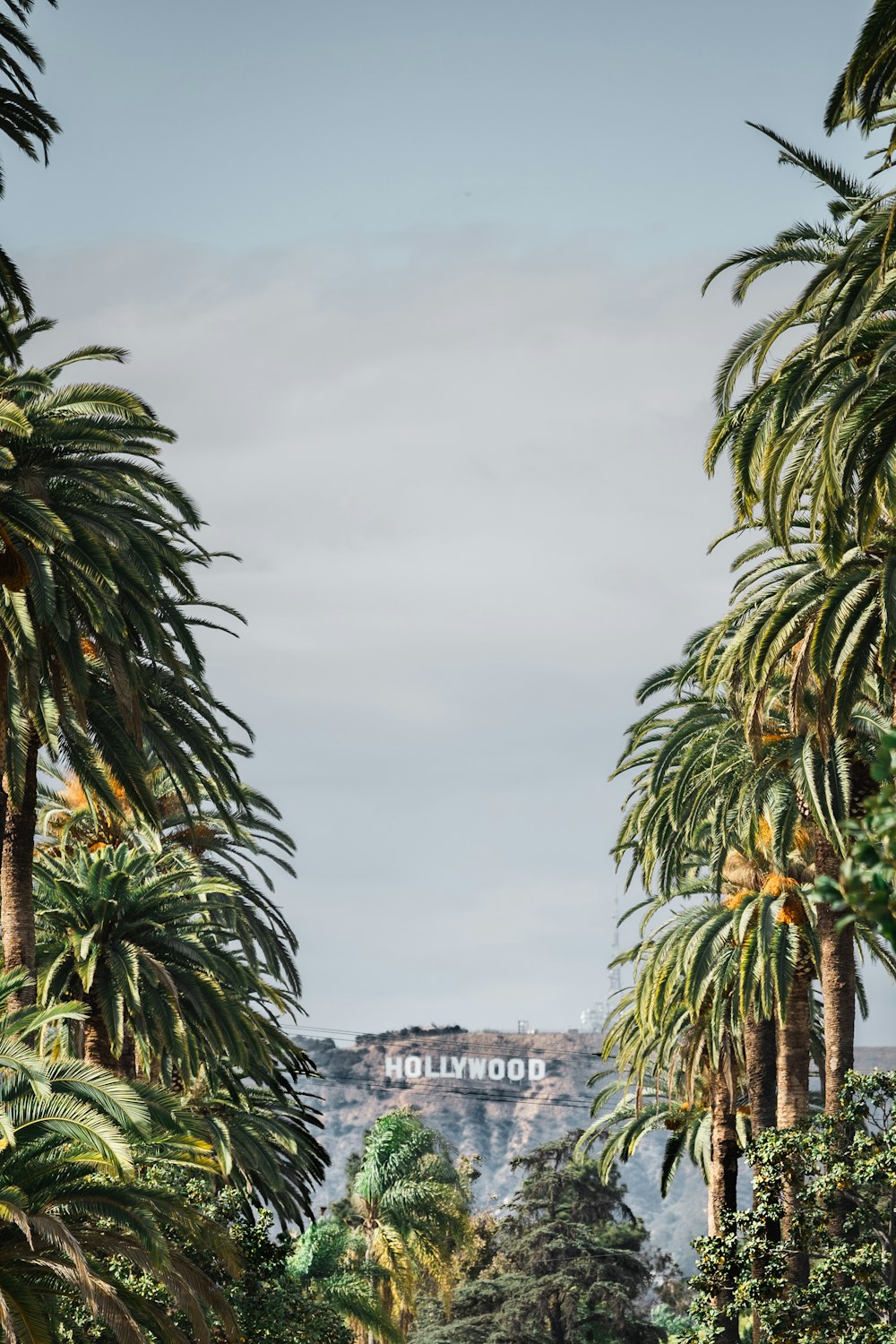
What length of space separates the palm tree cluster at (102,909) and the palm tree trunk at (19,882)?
26mm

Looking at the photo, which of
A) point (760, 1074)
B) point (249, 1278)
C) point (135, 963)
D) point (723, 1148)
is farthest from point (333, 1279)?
point (135, 963)

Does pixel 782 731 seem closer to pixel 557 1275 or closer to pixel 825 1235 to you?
pixel 825 1235

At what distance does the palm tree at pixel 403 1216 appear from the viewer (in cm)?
5731

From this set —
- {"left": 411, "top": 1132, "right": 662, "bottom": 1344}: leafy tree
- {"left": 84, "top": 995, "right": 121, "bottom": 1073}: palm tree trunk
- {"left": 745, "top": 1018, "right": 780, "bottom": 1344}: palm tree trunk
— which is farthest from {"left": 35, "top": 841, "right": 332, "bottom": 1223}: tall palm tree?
{"left": 411, "top": 1132, "right": 662, "bottom": 1344}: leafy tree

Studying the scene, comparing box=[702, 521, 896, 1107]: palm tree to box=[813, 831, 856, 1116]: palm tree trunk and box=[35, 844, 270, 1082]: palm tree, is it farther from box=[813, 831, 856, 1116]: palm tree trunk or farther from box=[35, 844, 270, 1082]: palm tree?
box=[35, 844, 270, 1082]: palm tree

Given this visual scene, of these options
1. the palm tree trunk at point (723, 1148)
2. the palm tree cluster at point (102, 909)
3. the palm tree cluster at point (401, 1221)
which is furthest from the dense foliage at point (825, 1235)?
the palm tree cluster at point (401, 1221)

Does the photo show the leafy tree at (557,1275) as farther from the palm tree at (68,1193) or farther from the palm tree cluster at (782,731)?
the palm tree at (68,1193)

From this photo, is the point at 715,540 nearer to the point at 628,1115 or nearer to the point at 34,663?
the point at 34,663

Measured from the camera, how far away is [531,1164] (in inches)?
2717

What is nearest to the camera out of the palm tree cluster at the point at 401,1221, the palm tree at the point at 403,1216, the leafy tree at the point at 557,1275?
the palm tree cluster at the point at 401,1221

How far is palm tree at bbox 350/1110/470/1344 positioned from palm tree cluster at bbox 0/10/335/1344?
86.4 ft

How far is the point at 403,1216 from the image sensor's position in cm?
5803

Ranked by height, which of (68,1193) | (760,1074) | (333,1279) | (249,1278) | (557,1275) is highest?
(760,1074)

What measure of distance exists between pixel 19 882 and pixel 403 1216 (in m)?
39.1
